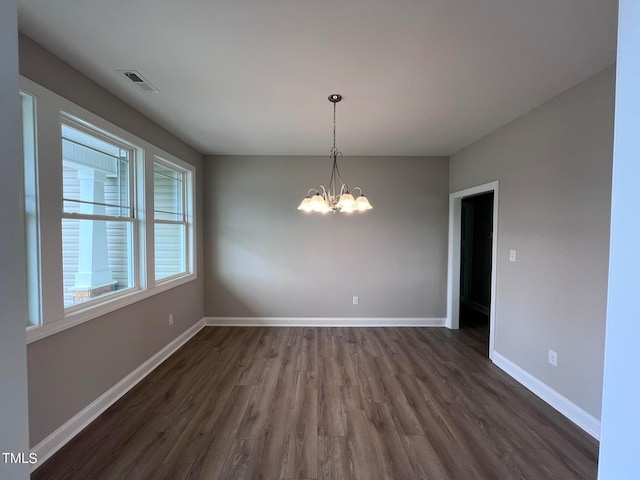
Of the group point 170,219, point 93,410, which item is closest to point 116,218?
point 170,219

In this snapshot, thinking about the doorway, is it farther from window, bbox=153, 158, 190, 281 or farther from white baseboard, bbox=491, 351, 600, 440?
window, bbox=153, 158, 190, 281

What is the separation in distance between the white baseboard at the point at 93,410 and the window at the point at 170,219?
92cm

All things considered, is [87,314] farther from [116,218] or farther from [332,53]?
[332,53]

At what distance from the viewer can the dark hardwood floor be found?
1.65 m

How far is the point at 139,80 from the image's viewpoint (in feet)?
6.75

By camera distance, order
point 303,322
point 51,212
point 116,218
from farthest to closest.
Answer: point 303,322 < point 116,218 < point 51,212

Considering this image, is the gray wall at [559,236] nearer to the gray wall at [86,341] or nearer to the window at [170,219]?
the gray wall at [86,341]

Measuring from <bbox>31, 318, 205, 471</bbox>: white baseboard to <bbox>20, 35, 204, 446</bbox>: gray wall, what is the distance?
4cm

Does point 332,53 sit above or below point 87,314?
above

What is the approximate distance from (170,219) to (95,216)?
1.24m

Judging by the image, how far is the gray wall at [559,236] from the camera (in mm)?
1915

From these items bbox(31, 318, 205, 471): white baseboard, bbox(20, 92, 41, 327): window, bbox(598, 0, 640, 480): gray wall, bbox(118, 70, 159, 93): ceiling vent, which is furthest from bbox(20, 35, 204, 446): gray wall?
bbox(598, 0, 640, 480): gray wall

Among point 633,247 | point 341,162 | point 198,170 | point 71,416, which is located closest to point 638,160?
point 633,247

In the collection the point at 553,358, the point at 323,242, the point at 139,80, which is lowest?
the point at 553,358
